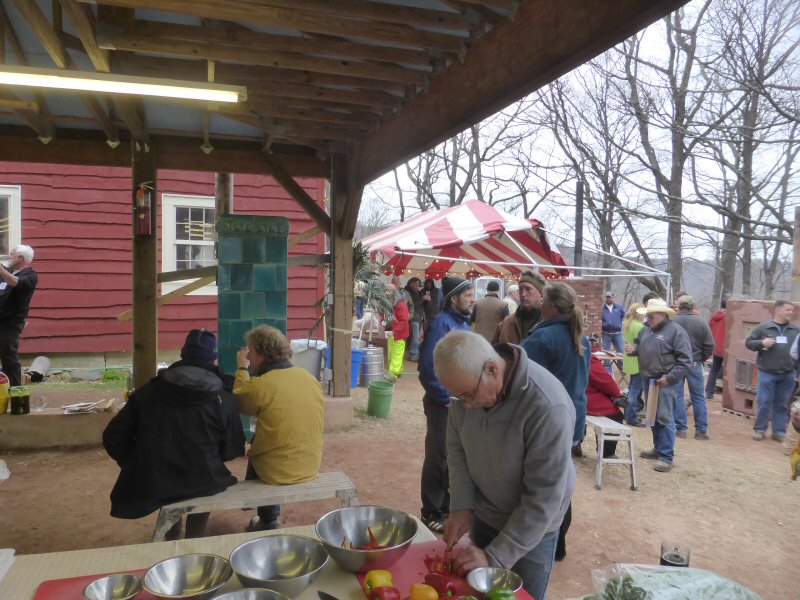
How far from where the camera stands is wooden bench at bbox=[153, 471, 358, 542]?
3.31 meters

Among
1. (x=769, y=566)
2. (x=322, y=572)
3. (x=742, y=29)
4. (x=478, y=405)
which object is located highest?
(x=742, y=29)

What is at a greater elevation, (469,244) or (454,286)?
(469,244)

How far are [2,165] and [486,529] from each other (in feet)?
36.4

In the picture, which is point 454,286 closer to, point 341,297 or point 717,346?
point 341,297

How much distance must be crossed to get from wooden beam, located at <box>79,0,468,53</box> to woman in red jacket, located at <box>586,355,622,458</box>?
143 inches

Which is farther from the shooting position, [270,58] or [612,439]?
[612,439]

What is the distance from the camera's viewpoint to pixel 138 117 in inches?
212

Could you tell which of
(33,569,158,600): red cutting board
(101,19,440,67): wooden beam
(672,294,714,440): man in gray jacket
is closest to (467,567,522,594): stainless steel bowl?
(33,569,158,600): red cutting board

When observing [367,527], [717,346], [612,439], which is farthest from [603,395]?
[717,346]

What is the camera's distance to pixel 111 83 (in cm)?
356

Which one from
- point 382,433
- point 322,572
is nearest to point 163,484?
point 322,572

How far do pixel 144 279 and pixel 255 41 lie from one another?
3.21 metres

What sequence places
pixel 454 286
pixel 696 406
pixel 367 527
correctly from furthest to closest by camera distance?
pixel 696 406
pixel 454 286
pixel 367 527

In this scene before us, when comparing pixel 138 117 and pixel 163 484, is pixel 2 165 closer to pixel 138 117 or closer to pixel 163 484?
pixel 138 117
